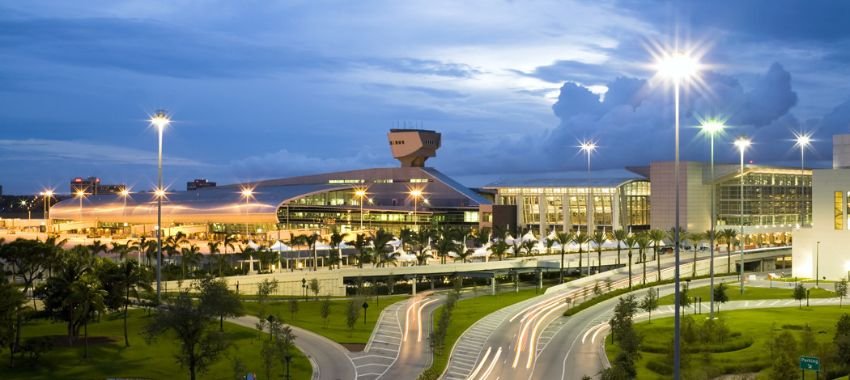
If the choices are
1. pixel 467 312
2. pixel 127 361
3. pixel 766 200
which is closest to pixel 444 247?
pixel 467 312

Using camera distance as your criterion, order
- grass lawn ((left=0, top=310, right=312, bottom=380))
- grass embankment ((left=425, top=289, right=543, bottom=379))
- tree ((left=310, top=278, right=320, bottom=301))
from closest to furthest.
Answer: grass lawn ((left=0, top=310, right=312, bottom=380)) < grass embankment ((left=425, top=289, right=543, bottom=379)) < tree ((left=310, top=278, right=320, bottom=301))

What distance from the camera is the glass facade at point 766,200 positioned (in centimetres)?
16675

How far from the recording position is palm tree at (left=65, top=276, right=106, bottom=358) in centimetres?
5462

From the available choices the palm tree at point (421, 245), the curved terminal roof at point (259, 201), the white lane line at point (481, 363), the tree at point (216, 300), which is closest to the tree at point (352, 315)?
the white lane line at point (481, 363)

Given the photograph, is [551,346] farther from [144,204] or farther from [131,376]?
[144,204]

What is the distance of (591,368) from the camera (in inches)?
2229

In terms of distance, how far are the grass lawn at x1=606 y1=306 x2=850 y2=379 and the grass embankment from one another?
37.8 feet

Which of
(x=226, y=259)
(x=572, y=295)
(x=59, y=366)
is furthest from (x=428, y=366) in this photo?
(x=226, y=259)

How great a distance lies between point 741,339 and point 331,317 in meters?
33.8

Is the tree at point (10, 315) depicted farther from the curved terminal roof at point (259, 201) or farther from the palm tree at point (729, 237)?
the curved terminal roof at point (259, 201)

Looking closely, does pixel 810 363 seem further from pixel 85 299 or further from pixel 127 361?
pixel 85 299

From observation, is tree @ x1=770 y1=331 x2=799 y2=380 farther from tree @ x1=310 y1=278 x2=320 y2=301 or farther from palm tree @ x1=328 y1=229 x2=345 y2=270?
palm tree @ x1=328 y1=229 x2=345 y2=270

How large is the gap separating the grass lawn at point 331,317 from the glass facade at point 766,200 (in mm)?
99161

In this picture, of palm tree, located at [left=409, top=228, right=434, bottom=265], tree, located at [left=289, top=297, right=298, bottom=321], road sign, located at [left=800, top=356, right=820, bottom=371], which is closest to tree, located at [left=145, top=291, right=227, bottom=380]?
tree, located at [left=289, top=297, right=298, bottom=321]
